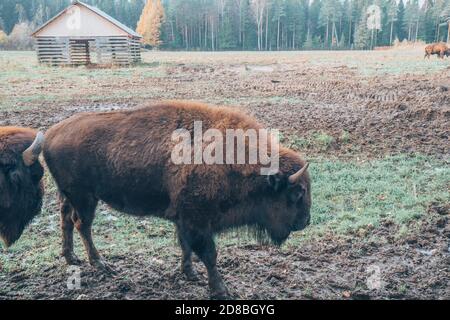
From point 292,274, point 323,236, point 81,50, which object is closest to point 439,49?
point 81,50

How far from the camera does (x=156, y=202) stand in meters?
4.05

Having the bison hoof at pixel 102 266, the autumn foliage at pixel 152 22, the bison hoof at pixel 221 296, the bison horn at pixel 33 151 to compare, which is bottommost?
the bison hoof at pixel 221 296

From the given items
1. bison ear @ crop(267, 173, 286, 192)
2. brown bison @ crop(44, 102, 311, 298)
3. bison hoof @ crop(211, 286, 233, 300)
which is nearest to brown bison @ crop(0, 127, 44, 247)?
brown bison @ crop(44, 102, 311, 298)

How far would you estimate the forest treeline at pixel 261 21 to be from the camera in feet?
181

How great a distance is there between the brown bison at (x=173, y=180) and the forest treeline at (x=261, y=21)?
161ft

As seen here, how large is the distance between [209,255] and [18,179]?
1974 millimetres

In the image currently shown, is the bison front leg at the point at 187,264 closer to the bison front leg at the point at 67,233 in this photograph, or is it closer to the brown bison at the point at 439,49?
the bison front leg at the point at 67,233

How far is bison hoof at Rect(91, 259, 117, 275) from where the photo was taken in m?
4.35

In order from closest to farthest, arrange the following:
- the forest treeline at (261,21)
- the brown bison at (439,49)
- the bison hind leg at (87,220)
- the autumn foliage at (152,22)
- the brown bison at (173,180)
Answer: the brown bison at (173,180), the bison hind leg at (87,220), the brown bison at (439,49), the autumn foliage at (152,22), the forest treeline at (261,21)

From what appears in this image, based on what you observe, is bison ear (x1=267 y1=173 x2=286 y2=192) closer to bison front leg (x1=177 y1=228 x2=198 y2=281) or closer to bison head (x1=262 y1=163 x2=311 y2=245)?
bison head (x1=262 y1=163 x2=311 y2=245)

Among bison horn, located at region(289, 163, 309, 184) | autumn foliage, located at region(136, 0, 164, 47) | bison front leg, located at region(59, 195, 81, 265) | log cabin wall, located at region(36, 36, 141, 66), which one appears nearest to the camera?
bison horn, located at region(289, 163, 309, 184)

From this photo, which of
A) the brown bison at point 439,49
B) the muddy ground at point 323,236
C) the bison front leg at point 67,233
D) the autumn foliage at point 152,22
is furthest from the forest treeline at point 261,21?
the bison front leg at point 67,233

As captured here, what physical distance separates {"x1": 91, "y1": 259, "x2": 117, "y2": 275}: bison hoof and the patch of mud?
62 mm
